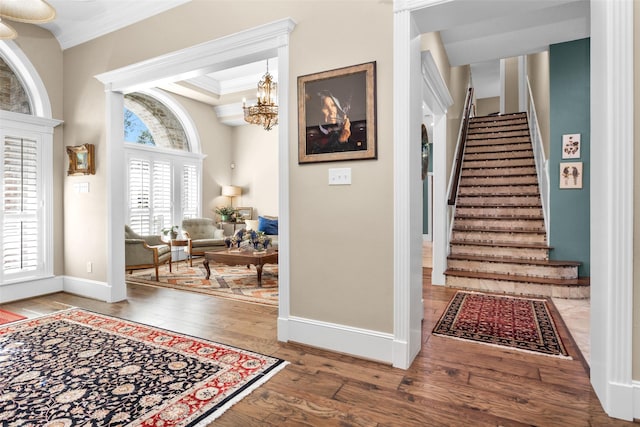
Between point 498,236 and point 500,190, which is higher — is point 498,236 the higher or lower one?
the lower one

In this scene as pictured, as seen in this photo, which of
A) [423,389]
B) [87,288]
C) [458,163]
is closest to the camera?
[423,389]

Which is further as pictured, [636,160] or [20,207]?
[20,207]

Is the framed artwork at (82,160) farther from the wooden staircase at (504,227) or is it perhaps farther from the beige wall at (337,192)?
the wooden staircase at (504,227)

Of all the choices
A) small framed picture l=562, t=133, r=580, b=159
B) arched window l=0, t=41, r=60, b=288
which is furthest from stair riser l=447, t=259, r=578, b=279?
arched window l=0, t=41, r=60, b=288

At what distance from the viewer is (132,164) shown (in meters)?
6.42

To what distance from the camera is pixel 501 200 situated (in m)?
5.80

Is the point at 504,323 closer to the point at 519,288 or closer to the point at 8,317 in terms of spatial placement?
the point at 519,288

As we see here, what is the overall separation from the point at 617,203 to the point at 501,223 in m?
3.90

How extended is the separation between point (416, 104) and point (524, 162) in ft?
16.0

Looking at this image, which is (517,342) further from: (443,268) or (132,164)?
(132,164)

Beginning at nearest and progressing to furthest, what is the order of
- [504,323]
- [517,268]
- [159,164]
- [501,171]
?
1. [504,323]
2. [517,268]
3. [501,171]
4. [159,164]

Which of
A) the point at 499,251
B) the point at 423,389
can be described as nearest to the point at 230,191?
the point at 499,251

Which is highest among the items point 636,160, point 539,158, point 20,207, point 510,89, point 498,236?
point 510,89

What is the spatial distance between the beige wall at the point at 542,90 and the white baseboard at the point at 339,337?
4.33m
